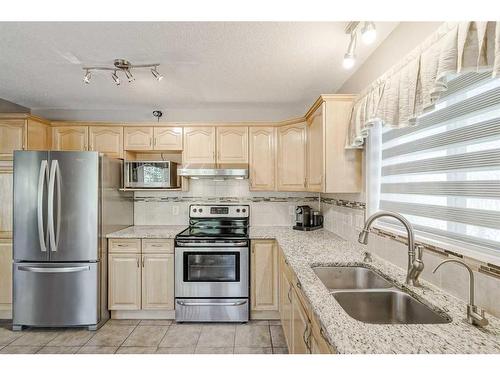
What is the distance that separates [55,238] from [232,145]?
2050mm

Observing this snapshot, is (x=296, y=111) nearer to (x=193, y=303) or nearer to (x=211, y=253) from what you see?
(x=211, y=253)

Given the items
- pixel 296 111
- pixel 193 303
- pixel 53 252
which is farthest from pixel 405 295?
pixel 53 252

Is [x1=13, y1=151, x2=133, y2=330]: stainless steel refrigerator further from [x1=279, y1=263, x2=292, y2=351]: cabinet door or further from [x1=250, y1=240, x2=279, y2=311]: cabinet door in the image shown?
[x1=279, y1=263, x2=292, y2=351]: cabinet door

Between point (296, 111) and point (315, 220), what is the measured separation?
4.63ft

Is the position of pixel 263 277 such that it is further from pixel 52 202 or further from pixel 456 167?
pixel 52 202

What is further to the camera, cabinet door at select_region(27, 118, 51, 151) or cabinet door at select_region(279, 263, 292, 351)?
cabinet door at select_region(27, 118, 51, 151)

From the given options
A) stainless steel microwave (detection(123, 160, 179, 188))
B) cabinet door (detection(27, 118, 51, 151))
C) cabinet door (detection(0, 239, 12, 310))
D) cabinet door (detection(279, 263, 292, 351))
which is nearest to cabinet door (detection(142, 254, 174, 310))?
stainless steel microwave (detection(123, 160, 179, 188))

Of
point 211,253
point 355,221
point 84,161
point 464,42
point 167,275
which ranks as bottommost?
point 167,275

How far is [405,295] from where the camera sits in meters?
1.38

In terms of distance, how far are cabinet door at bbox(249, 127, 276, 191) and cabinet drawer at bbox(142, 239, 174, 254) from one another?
1.14 m

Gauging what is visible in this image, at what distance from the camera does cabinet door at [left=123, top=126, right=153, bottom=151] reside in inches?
129

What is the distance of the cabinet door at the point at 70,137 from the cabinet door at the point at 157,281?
62.8 inches

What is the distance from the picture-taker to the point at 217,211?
3.39m

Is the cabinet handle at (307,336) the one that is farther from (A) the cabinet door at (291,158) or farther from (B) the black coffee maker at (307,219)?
(A) the cabinet door at (291,158)
